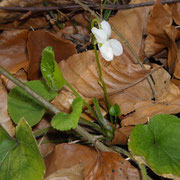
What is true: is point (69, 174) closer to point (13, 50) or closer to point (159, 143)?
point (159, 143)

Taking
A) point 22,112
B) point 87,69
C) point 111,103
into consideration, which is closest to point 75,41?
point 87,69

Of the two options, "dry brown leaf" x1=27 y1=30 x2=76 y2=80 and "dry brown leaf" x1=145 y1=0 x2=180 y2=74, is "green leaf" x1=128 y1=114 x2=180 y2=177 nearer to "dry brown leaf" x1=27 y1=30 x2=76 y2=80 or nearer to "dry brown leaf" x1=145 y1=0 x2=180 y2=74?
"dry brown leaf" x1=145 y1=0 x2=180 y2=74

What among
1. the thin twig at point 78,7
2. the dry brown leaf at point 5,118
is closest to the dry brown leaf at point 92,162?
the dry brown leaf at point 5,118

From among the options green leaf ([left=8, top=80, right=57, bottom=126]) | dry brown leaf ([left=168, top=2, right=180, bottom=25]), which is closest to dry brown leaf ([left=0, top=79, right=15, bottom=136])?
green leaf ([left=8, top=80, right=57, bottom=126])

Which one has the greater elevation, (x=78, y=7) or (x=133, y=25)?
(x=78, y=7)

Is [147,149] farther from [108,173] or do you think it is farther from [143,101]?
[143,101]

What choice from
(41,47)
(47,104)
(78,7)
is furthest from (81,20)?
(47,104)
